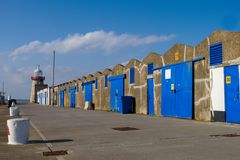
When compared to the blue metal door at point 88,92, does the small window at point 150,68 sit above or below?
above

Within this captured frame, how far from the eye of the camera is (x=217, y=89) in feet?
59.6

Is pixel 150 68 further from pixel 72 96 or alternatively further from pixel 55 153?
pixel 72 96

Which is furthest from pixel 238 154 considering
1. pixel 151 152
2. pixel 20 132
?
pixel 20 132

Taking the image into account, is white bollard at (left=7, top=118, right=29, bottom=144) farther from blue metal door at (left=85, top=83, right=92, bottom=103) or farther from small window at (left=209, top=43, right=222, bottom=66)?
blue metal door at (left=85, top=83, right=92, bottom=103)

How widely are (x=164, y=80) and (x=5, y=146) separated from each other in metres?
15.8

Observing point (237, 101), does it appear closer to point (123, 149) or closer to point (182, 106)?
point (182, 106)

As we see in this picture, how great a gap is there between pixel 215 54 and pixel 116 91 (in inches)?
728

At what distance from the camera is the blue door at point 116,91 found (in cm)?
3434

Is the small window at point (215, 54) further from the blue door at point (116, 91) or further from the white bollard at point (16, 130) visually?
the blue door at point (116, 91)

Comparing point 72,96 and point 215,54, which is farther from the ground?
point 215,54

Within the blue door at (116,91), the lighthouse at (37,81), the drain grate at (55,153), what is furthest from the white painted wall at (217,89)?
the lighthouse at (37,81)

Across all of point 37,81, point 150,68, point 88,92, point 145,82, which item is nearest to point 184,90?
point 150,68

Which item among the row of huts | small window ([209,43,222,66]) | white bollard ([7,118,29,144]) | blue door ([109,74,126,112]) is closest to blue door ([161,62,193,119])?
the row of huts

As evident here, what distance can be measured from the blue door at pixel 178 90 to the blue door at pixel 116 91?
9.82 meters
